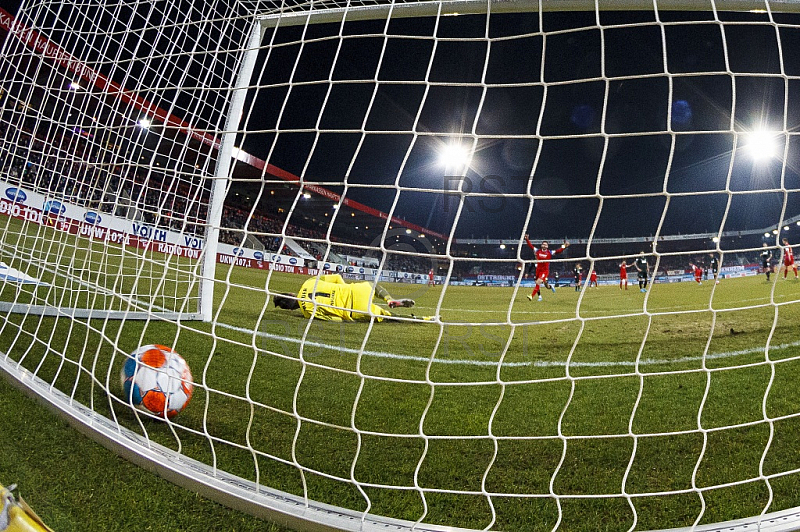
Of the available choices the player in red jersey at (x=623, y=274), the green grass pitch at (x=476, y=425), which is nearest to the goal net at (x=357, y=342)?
the green grass pitch at (x=476, y=425)

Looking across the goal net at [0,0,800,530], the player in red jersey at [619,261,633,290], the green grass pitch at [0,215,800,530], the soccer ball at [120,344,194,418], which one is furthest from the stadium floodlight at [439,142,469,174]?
the player in red jersey at [619,261,633,290]

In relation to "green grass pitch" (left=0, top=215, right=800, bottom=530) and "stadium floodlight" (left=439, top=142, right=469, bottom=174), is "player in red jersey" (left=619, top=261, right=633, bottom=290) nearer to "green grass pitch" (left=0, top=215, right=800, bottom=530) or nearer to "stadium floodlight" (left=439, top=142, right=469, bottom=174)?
"stadium floodlight" (left=439, top=142, right=469, bottom=174)

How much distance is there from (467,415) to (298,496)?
105cm

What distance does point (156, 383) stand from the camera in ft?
5.77

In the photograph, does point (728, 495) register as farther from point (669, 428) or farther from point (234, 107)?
point (234, 107)

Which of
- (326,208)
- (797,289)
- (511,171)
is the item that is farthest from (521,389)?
(511,171)

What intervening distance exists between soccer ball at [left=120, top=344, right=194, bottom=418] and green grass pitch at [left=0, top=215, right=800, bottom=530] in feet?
0.26

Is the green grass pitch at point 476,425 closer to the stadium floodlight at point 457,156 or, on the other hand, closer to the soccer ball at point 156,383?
the soccer ball at point 156,383

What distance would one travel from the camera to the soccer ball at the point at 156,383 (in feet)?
5.76

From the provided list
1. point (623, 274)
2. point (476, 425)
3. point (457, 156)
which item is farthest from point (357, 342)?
point (623, 274)

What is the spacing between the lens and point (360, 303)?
460 cm

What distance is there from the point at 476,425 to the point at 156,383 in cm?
135

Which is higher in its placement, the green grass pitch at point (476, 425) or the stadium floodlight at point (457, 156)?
the stadium floodlight at point (457, 156)

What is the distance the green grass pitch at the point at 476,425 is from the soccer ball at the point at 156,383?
0.26 feet
